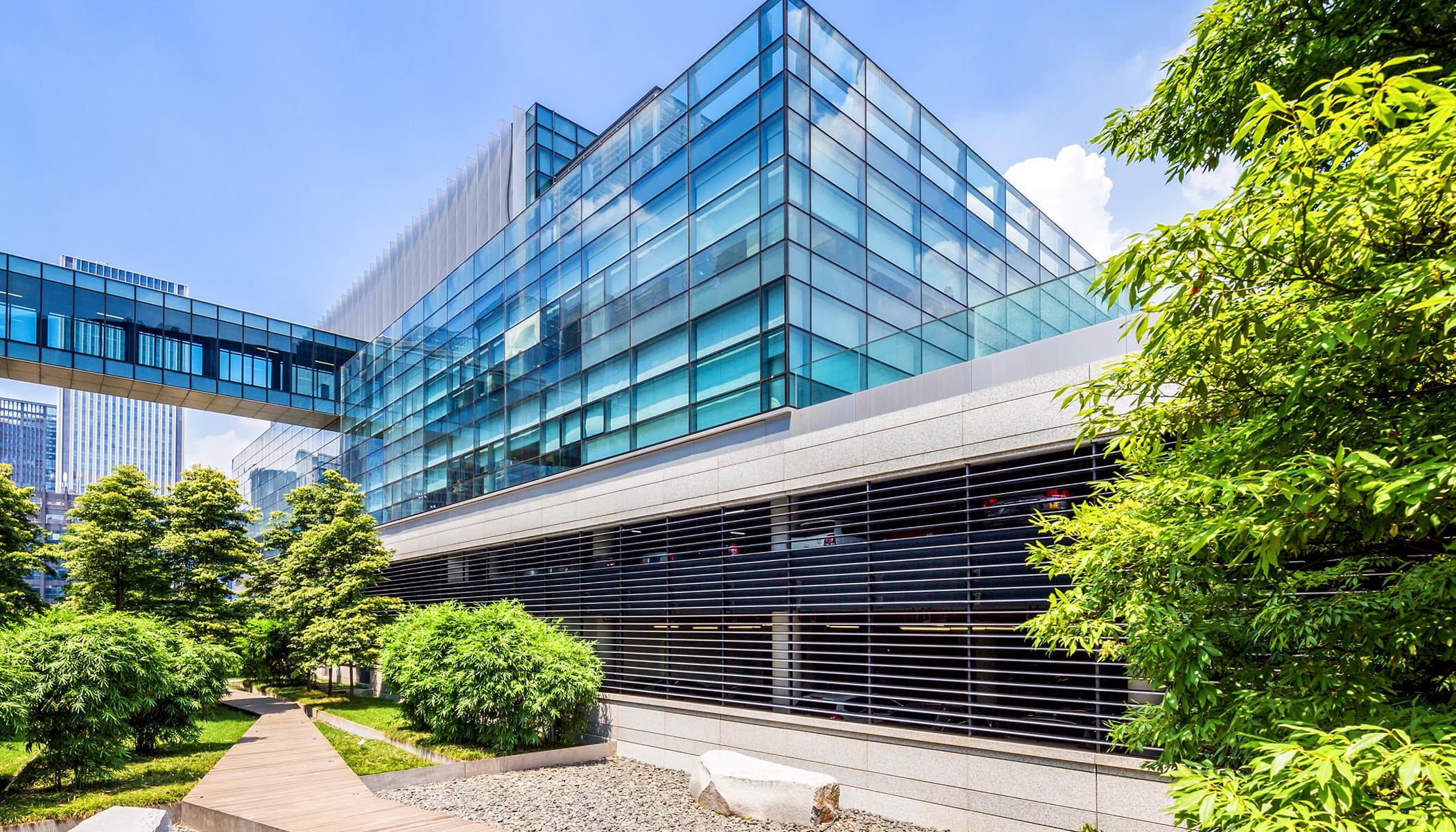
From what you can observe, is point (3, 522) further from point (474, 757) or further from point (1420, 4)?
point (1420, 4)

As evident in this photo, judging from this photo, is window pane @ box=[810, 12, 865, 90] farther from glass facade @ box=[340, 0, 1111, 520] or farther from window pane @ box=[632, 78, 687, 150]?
window pane @ box=[632, 78, 687, 150]

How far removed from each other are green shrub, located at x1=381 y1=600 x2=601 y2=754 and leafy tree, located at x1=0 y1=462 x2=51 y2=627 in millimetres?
9789

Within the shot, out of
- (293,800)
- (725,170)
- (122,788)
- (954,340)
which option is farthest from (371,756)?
(725,170)

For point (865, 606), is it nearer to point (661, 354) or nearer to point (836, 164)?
point (661, 354)

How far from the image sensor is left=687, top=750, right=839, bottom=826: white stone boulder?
1053 cm

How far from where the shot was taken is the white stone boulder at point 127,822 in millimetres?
8383

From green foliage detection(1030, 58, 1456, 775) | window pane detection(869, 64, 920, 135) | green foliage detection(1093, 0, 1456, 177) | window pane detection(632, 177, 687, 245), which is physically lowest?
green foliage detection(1030, 58, 1456, 775)

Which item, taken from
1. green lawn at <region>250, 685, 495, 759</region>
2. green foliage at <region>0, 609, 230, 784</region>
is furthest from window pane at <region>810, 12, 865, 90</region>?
green foliage at <region>0, 609, 230, 784</region>

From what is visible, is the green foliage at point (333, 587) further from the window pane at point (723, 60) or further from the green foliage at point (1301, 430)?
the green foliage at point (1301, 430)

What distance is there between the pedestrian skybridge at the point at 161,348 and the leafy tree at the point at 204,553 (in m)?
6.76

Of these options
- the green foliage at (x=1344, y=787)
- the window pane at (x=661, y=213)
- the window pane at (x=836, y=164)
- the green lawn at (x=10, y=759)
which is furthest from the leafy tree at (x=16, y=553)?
the green foliage at (x=1344, y=787)

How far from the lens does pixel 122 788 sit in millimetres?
11484

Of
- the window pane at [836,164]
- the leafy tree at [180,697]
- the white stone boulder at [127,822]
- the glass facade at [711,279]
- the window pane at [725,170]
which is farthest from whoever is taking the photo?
the window pane at [725,170]

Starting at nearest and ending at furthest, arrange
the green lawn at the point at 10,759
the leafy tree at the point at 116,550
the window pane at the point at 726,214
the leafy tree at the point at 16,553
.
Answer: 1. the green lawn at the point at 10,759
2. the window pane at the point at 726,214
3. the leafy tree at the point at 16,553
4. the leafy tree at the point at 116,550
